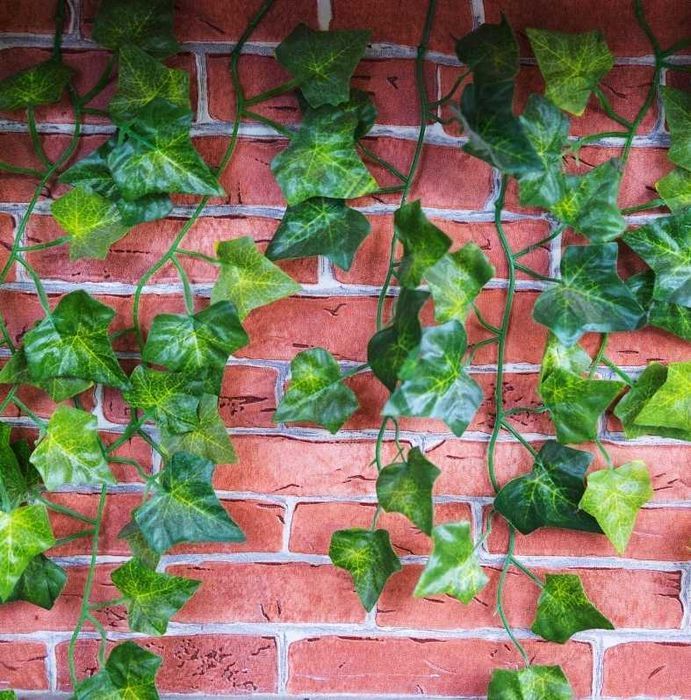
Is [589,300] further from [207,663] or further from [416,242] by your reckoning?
[207,663]

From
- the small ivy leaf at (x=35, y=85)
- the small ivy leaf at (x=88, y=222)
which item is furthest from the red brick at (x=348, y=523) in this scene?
the small ivy leaf at (x=35, y=85)

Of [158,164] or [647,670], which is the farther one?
[647,670]

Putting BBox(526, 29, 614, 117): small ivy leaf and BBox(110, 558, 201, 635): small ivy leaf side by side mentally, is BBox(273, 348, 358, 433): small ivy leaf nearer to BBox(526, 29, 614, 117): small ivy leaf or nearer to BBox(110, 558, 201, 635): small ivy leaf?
BBox(110, 558, 201, 635): small ivy leaf

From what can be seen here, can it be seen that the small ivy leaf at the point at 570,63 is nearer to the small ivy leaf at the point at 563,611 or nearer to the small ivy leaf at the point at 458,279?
the small ivy leaf at the point at 458,279

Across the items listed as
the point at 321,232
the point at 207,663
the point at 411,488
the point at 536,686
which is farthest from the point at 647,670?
the point at 321,232

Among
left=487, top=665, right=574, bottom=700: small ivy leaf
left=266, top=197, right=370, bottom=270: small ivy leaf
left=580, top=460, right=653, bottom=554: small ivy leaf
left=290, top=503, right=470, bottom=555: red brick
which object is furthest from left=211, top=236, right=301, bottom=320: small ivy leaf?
left=487, top=665, right=574, bottom=700: small ivy leaf

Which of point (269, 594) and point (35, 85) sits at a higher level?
point (35, 85)

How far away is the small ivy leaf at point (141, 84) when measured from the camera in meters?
0.61

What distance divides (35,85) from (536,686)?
0.76m

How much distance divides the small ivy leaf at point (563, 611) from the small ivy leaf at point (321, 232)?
395 millimetres

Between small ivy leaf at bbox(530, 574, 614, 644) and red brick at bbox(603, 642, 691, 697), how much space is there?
0.09 m

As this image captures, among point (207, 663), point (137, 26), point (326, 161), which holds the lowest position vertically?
point (207, 663)

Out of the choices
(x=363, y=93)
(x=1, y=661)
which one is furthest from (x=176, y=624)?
(x=363, y=93)

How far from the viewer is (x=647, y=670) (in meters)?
0.79
